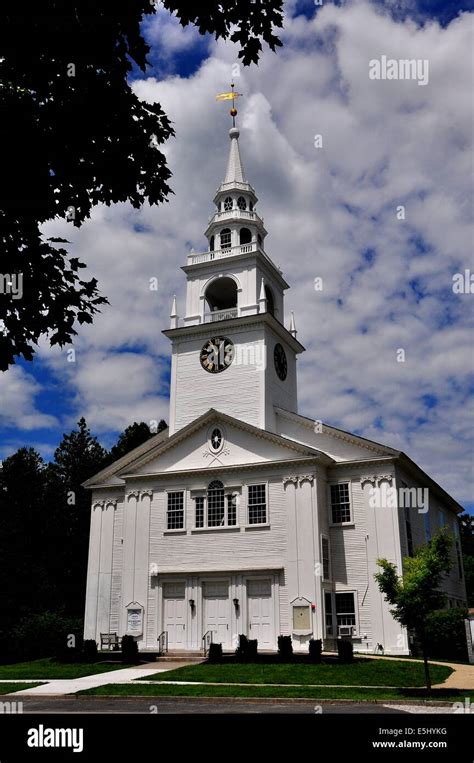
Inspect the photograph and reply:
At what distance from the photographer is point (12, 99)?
291 inches

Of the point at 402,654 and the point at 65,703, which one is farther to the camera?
the point at 402,654

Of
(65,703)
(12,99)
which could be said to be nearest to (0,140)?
(12,99)

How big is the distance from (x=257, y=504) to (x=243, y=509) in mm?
702

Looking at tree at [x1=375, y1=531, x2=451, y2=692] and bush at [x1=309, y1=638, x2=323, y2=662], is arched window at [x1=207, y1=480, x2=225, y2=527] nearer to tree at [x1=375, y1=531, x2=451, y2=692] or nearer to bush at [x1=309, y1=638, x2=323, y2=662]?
bush at [x1=309, y1=638, x2=323, y2=662]

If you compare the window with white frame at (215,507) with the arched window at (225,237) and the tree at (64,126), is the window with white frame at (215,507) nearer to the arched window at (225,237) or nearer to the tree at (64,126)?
the arched window at (225,237)

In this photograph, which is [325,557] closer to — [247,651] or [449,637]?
[449,637]

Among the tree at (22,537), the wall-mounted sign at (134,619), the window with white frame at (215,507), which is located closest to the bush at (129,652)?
the wall-mounted sign at (134,619)

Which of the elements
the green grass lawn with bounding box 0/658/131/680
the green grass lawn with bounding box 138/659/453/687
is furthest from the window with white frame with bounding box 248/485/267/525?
the green grass lawn with bounding box 0/658/131/680

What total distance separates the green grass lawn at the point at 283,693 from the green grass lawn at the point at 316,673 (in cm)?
191

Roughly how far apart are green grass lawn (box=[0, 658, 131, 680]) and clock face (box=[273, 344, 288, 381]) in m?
17.0

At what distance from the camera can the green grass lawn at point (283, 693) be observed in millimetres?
16141

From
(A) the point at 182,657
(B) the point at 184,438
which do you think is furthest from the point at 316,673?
(B) the point at 184,438
